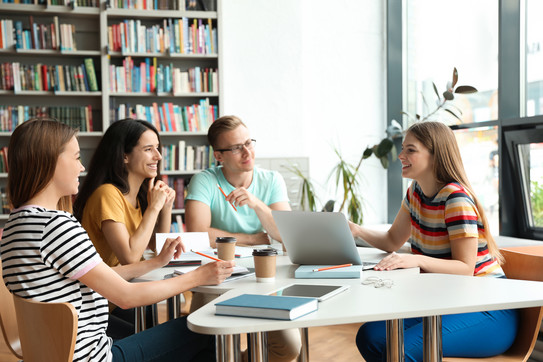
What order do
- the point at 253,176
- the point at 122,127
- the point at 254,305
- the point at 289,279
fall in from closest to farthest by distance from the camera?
1. the point at 254,305
2. the point at 289,279
3. the point at 122,127
4. the point at 253,176

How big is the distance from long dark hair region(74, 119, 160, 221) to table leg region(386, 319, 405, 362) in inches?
50.2

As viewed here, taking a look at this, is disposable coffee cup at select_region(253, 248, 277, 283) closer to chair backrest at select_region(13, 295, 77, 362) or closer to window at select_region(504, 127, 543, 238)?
chair backrest at select_region(13, 295, 77, 362)

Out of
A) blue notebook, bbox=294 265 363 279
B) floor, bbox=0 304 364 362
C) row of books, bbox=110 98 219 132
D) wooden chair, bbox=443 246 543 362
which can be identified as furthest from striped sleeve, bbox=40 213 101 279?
row of books, bbox=110 98 219 132

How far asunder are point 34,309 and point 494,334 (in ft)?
4.44

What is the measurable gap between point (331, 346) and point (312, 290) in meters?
2.07

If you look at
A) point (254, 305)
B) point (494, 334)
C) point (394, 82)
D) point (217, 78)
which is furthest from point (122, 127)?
point (394, 82)

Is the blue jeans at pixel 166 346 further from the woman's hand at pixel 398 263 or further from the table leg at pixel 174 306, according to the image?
the woman's hand at pixel 398 263

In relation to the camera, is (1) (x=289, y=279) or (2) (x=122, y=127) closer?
(1) (x=289, y=279)

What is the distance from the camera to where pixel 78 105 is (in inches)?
189

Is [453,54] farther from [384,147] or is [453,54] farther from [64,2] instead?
[64,2]

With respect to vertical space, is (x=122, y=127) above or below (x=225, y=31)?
below

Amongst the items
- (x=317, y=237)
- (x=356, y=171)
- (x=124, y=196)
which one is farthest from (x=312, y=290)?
(x=356, y=171)

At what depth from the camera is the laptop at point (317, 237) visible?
5.99 feet

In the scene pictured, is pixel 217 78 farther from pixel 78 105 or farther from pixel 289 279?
pixel 289 279
